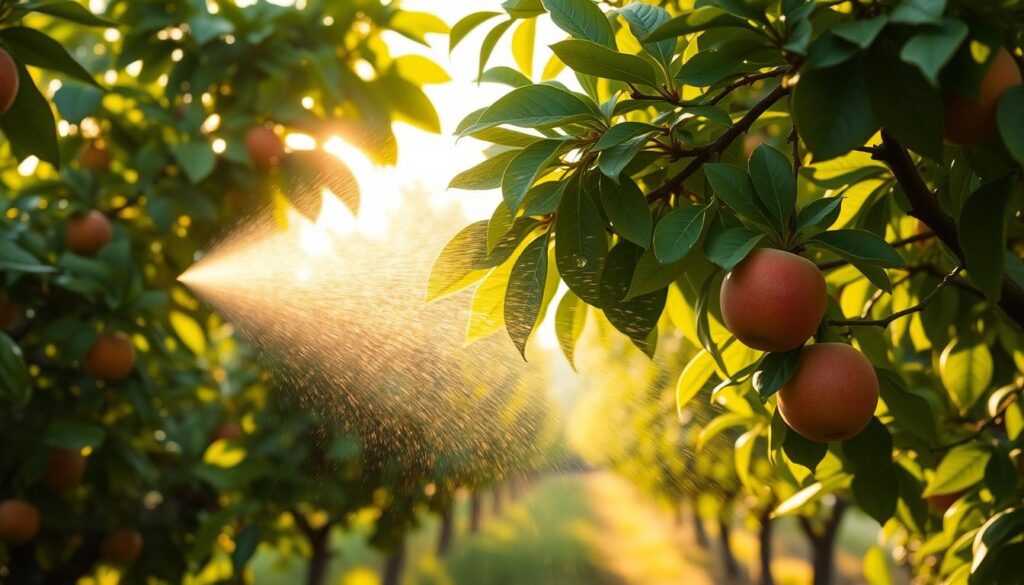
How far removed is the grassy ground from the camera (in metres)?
10.8

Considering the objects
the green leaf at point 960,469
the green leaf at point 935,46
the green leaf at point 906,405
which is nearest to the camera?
the green leaf at point 935,46

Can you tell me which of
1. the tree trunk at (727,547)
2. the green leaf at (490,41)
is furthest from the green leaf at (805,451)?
the tree trunk at (727,547)

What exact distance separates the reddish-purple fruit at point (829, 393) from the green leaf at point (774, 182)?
0.16 m

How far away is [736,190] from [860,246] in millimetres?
149

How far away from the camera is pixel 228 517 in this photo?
2.89 meters

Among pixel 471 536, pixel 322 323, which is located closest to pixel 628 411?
pixel 471 536

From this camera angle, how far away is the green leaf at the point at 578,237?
1.16m

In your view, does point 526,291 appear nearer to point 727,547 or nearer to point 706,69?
point 706,69

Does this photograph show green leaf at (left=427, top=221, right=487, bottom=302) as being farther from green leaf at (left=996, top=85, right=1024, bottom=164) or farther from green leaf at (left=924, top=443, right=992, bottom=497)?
green leaf at (left=924, top=443, right=992, bottom=497)

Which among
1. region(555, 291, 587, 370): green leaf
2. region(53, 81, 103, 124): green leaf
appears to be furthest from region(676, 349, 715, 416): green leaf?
region(53, 81, 103, 124): green leaf

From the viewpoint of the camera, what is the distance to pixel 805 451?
3.99ft

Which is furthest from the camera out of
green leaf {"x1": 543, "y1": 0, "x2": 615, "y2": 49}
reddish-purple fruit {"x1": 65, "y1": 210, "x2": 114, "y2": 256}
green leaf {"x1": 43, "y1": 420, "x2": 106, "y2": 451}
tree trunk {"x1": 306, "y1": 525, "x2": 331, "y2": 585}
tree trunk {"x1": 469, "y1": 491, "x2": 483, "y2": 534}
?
tree trunk {"x1": 469, "y1": 491, "x2": 483, "y2": 534}

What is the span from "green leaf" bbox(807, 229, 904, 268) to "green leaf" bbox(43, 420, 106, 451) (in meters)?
1.84

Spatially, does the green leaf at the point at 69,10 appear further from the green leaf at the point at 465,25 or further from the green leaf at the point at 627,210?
the green leaf at the point at 627,210
